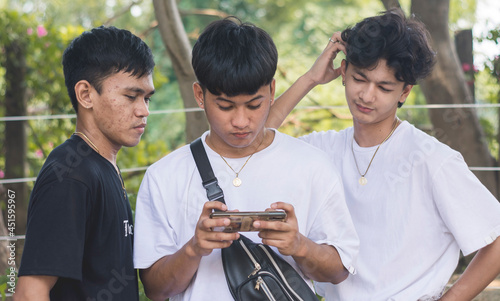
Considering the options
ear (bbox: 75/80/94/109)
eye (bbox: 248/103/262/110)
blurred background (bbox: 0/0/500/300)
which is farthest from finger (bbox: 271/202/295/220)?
blurred background (bbox: 0/0/500/300)

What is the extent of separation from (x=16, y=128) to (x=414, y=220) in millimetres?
4438

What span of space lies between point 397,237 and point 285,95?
2.45 feet

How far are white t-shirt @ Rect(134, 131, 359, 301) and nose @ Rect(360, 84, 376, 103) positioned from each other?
0.32m

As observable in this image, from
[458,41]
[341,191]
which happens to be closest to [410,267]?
[341,191]

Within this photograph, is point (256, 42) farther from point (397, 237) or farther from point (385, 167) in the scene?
point (397, 237)

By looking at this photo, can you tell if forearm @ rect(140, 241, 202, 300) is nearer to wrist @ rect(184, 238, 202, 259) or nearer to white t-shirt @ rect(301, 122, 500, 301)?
wrist @ rect(184, 238, 202, 259)

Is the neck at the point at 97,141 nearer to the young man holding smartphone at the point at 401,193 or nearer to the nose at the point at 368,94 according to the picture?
the young man holding smartphone at the point at 401,193

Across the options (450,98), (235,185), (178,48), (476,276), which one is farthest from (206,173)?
(450,98)

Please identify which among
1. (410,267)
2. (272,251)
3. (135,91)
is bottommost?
(410,267)

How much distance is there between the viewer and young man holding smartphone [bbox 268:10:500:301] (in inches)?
82.0

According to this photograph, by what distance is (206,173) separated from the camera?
194cm

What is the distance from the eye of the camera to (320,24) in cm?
1540

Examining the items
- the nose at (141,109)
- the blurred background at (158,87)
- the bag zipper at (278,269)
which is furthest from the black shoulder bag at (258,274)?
the blurred background at (158,87)

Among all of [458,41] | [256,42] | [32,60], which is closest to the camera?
[256,42]
